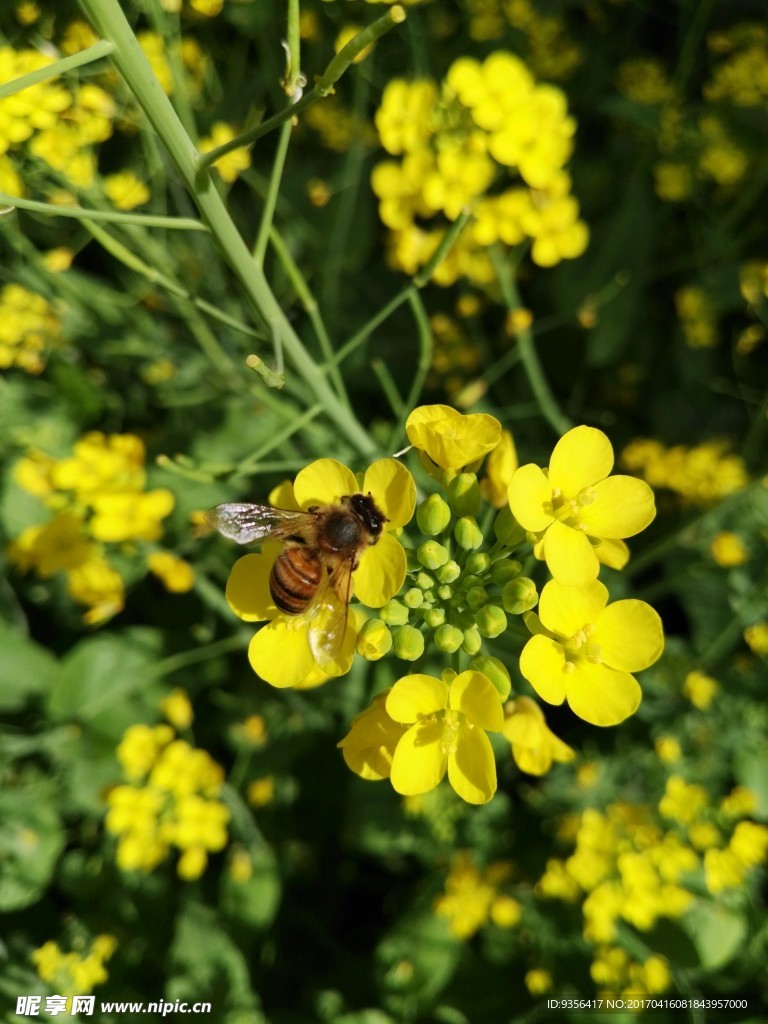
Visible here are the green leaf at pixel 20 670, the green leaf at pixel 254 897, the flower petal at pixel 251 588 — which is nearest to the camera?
the flower petal at pixel 251 588

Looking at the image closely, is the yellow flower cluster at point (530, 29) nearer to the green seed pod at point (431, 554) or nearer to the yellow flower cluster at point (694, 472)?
the yellow flower cluster at point (694, 472)

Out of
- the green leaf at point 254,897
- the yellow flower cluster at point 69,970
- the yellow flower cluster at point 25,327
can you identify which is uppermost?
the yellow flower cluster at point 25,327

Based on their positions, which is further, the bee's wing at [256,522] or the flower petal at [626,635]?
the bee's wing at [256,522]

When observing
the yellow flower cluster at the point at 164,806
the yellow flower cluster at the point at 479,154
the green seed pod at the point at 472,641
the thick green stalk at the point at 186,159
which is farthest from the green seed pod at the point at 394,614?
the yellow flower cluster at the point at 479,154

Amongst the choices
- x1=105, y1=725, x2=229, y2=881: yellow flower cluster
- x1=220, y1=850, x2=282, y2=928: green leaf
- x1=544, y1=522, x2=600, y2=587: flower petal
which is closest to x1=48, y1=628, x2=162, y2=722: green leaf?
x1=105, y1=725, x2=229, y2=881: yellow flower cluster

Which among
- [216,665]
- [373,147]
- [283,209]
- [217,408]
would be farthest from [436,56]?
[216,665]

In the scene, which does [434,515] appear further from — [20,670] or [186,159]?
[20,670]

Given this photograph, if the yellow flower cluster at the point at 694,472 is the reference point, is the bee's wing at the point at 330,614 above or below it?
above
